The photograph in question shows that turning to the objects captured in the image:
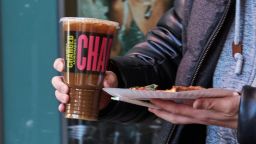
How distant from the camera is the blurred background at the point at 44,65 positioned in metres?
3.15

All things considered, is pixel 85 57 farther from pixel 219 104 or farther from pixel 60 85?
pixel 219 104

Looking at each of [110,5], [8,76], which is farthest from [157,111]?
[8,76]

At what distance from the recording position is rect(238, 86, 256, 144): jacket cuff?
116cm

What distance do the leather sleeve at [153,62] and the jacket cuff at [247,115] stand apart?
46 cm

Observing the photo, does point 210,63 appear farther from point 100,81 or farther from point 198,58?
point 100,81

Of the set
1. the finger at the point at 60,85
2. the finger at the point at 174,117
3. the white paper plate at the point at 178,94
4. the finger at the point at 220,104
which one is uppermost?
the white paper plate at the point at 178,94

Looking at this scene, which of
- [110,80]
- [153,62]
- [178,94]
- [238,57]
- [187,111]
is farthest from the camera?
[153,62]

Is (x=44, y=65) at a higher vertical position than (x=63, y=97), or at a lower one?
lower

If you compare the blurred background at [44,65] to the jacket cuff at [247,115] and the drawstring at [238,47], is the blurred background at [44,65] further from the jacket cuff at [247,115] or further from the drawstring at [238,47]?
the jacket cuff at [247,115]

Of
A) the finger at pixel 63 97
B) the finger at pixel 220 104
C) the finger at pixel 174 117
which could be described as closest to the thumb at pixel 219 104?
the finger at pixel 220 104

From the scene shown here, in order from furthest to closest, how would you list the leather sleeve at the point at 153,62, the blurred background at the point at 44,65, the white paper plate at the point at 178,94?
1. the blurred background at the point at 44,65
2. the leather sleeve at the point at 153,62
3. the white paper plate at the point at 178,94

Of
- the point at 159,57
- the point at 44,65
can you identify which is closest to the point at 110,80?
the point at 159,57

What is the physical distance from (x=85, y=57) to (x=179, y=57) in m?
0.41

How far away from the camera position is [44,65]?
10.7ft
